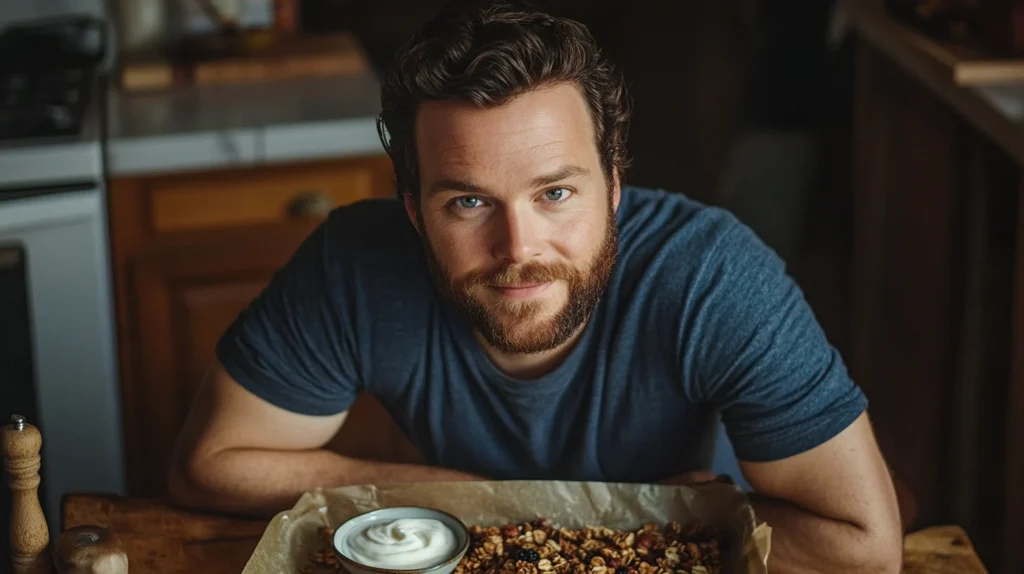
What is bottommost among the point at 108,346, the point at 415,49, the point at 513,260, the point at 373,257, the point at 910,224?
the point at 108,346

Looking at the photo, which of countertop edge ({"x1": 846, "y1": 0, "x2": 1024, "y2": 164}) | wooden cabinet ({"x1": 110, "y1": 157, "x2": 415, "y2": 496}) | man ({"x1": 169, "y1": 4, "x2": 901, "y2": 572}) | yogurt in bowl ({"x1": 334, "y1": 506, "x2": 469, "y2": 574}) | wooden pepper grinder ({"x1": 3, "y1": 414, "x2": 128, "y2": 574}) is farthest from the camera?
wooden cabinet ({"x1": 110, "y1": 157, "x2": 415, "y2": 496})

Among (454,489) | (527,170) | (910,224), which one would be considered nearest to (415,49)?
(527,170)

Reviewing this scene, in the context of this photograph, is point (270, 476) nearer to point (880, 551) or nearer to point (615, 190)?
point (615, 190)

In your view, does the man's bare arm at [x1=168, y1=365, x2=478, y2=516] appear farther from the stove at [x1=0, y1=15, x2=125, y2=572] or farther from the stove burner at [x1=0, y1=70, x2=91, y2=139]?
the stove burner at [x1=0, y1=70, x2=91, y2=139]

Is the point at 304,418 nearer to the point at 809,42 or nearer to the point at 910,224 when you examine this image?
the point at 910,224

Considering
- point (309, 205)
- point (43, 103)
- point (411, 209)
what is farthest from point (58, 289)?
point (411, 209)

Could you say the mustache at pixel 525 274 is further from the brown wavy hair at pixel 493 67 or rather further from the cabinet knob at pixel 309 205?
the cabinet knob at pixel 309 205

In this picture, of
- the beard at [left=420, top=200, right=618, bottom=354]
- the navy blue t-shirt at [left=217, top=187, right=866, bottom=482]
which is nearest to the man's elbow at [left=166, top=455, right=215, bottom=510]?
the navy blue t-shirt at [left=217, top=187, right=866, bottom=482]
